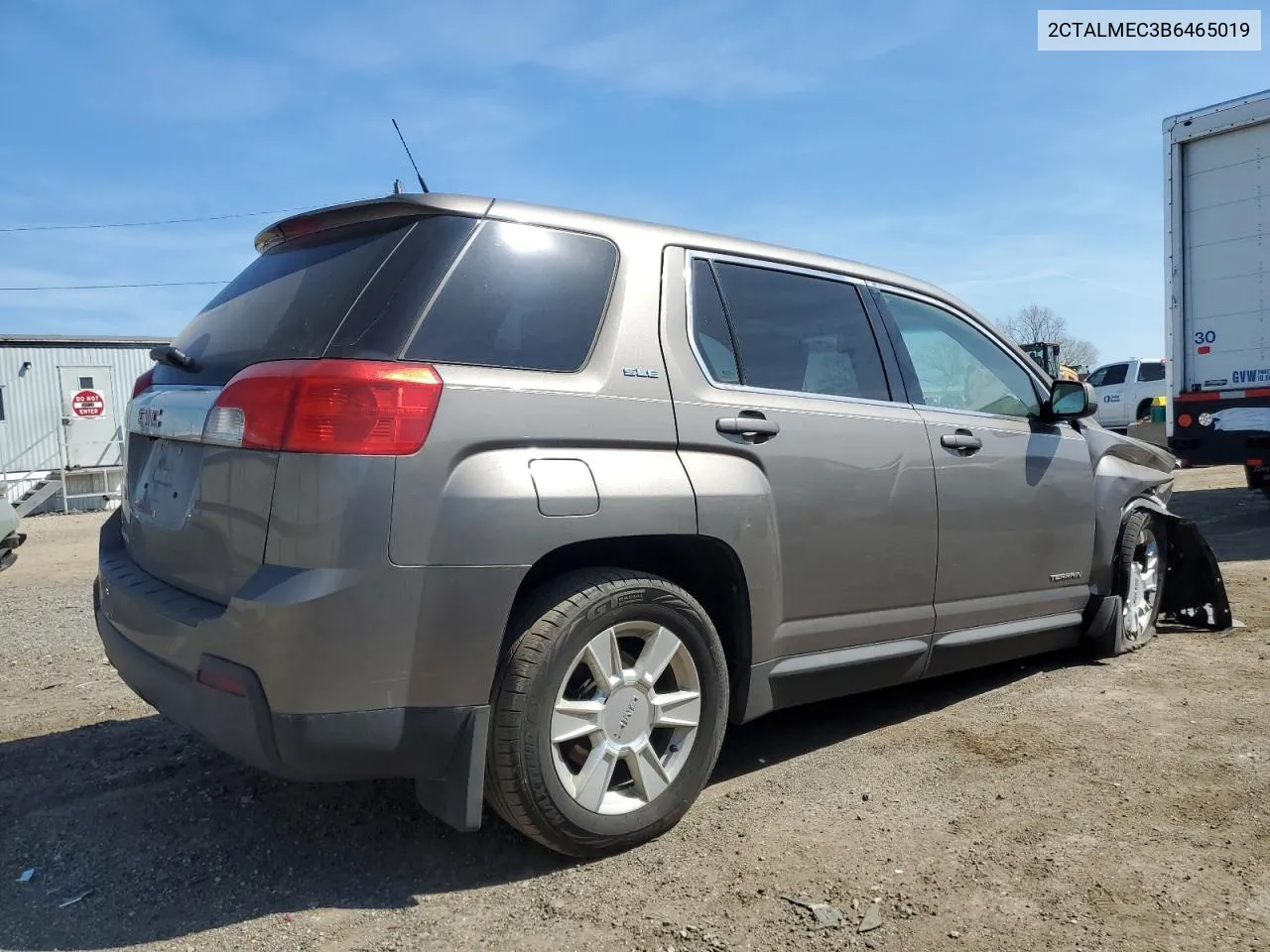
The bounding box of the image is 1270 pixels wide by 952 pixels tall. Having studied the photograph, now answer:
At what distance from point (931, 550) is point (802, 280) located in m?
1.11

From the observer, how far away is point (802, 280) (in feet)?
12.1

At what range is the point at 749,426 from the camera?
10.3 ft

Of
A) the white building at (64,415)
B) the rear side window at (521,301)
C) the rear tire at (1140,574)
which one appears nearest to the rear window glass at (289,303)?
the rear side window at (521,301)

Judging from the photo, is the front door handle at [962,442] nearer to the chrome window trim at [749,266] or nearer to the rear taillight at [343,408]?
the chrome window trim at [749,266]

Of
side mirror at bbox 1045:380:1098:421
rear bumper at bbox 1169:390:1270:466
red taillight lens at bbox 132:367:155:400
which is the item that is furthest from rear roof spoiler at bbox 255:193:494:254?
rear bumper at bbox 1169:390:1270:466

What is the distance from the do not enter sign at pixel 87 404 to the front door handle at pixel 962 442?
63.3ft

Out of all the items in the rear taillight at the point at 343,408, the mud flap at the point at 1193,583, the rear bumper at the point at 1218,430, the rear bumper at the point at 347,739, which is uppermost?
the rear taillight at the point at 343,408

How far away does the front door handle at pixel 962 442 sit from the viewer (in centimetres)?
384

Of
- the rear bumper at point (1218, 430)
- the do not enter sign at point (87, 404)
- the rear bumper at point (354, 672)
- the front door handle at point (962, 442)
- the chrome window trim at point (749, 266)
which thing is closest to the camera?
the rear bumper at point (354, 672)

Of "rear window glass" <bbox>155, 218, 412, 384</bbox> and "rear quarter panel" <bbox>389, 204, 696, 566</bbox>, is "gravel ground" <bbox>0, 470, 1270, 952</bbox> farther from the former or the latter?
"rear window glass" <bbox>155, 218, 412, 384</bbox>

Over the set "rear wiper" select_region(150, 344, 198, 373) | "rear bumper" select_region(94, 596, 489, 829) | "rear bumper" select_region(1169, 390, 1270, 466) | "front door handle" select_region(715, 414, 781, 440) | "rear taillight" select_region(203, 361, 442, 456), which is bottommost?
"rear bumper" select_region(94, 596, 489, 829)

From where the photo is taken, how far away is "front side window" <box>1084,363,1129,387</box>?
22.7 metres

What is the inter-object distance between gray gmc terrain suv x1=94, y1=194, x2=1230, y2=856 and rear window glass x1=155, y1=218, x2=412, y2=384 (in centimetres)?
1

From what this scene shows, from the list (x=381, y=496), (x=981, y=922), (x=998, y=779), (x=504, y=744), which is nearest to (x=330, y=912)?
(x=504, y=744)
